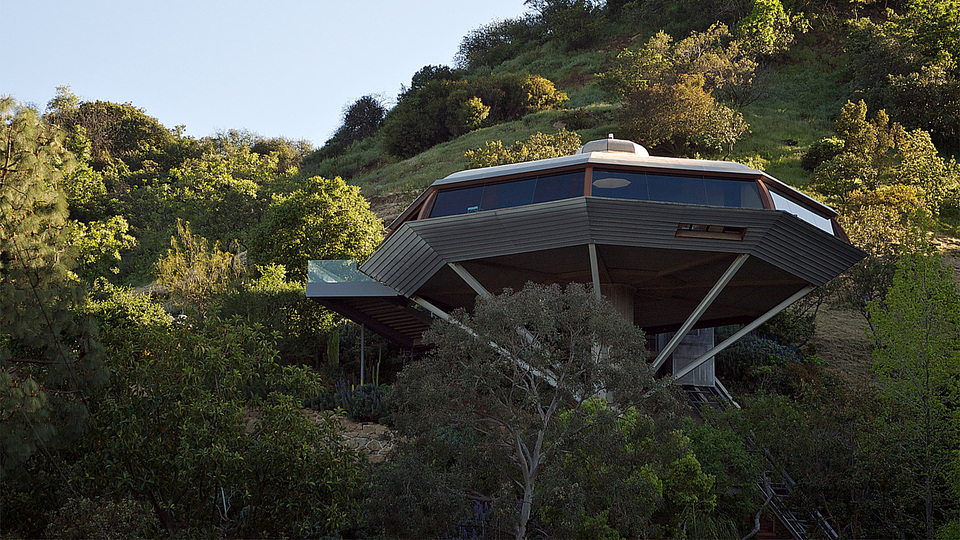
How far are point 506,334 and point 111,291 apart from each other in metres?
14.4

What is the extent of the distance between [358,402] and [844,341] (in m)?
19.1

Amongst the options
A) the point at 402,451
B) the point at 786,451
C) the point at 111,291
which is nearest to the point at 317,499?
the point at 402,451

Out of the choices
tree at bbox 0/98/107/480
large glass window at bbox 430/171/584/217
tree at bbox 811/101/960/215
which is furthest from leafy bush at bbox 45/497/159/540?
tree at bbox 811/101/960/215

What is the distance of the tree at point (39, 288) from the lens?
1325 cm

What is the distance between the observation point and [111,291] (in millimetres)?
22438

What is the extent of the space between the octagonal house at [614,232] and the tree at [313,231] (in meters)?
7.55

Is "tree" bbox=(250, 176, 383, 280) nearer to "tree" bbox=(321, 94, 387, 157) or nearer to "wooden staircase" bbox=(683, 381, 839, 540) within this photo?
"wooden staircase" bbox=(683, 381, 839, 540)

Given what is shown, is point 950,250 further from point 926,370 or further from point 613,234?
point 926,370

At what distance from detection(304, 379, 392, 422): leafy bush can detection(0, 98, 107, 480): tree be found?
8.31m

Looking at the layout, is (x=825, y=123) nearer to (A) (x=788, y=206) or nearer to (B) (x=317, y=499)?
(A) (x=788, y=206)

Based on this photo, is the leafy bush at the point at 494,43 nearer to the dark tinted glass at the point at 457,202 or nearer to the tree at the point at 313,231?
the tree at the point at 313,231

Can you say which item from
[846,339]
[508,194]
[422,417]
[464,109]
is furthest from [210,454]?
[464,109]

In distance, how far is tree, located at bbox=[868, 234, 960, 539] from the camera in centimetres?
1513

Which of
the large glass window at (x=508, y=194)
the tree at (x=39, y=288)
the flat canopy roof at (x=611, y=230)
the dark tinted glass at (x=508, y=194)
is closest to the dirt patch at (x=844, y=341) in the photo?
the flat canopy roof at (x=611, y=230)
